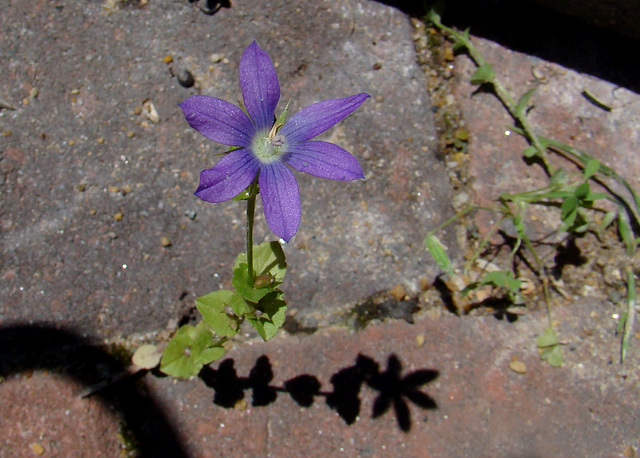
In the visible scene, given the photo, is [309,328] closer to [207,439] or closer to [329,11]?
[207,439]

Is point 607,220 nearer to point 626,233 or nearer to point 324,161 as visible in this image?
point 626,233

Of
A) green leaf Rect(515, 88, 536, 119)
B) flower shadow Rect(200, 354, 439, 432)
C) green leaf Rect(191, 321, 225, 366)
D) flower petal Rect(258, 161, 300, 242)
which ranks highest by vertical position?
flower petal Rect(258, 161, 300, 242)

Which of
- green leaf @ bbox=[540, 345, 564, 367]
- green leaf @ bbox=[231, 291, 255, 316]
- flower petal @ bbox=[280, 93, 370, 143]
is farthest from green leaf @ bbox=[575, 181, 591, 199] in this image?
green leaf @ bbox=[231, 291, 255, 316]

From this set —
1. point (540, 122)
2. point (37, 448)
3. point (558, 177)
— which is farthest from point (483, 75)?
point (37, 448)

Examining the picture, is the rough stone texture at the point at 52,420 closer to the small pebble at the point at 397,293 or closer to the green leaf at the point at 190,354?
the green leaf at the point at 190,354

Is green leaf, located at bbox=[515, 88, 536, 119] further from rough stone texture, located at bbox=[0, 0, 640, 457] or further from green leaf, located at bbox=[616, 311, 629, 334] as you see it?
green leaf, located at bbox=[616, 311, 629, 334]
